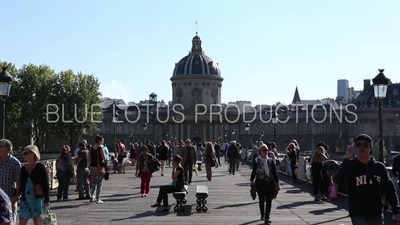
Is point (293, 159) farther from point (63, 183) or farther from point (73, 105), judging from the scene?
point (73, 105)

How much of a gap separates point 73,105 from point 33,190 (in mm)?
63297

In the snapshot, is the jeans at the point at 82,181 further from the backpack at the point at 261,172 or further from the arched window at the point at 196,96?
the arched window at the point at 196,96

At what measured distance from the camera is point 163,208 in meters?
16.8

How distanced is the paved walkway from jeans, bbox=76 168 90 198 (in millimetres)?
722

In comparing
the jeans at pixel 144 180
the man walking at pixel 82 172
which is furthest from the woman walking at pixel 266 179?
the man walking at pixel 82 172

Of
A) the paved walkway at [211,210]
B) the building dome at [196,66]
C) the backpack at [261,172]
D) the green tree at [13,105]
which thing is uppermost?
the building dome at [196,66]

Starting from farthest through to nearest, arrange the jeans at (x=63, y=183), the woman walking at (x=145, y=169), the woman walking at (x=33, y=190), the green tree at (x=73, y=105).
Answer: the green tree at (x=73, y=105)
the woman walking at (x=145, y=169)
the jeans at (x=63, y=183)
the woman walking at (x=33, y=190)

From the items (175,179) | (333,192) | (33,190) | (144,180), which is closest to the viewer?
(33,190)

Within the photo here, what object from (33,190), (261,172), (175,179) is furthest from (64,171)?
(33,190)

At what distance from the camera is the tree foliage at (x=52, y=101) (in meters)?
69.1

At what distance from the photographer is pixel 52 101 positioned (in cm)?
7188

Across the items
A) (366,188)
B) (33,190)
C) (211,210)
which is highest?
(366,188)

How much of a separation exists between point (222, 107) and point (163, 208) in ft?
340

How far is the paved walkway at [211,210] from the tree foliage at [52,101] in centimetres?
4889
